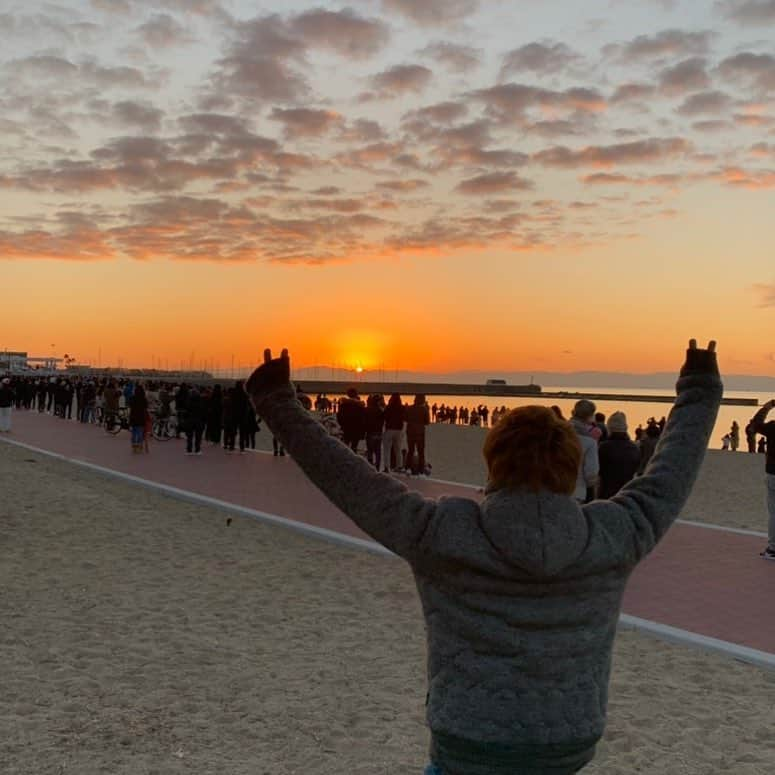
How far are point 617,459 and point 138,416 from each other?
14.2m

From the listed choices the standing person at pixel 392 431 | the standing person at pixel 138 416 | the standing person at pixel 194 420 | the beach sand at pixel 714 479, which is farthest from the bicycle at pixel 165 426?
the standing person at pixel 392 431

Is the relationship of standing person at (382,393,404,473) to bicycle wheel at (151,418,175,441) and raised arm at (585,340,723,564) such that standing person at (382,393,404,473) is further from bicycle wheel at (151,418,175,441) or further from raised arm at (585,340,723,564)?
raised arm at (585,340,723,564)

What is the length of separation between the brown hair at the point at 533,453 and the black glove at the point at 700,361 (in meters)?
0.48

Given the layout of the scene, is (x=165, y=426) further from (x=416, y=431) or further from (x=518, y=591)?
(x=518, y=591)

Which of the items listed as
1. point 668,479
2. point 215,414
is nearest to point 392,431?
point 215,414

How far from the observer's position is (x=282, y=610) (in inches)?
287

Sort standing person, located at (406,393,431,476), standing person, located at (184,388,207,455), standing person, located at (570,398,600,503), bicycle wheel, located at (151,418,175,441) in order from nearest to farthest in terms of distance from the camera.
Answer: standing person, located at (570,398,600,503), standing person, located at (406,393,431,476), standing person, located at (184,388,207,455), bicycle wheel, located at (151,418,175,441)

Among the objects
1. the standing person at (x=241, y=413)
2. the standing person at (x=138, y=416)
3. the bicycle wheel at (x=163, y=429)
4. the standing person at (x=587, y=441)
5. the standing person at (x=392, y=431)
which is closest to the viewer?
the standing person at (x=587, y=441)

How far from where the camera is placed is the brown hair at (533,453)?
6.18 ft

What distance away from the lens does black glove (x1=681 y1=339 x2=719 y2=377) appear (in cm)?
224

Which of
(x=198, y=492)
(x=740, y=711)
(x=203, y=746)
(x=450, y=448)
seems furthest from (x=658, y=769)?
(x=450, y=448)

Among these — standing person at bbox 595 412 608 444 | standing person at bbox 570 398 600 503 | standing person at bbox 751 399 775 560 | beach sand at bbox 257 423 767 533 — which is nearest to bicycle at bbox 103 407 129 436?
beach sand at bbox 257 423 767 533

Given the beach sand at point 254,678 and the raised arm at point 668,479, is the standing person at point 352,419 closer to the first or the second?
the beach sand at point 254,678

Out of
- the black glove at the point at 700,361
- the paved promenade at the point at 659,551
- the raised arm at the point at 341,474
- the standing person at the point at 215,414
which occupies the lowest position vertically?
the paved promenade at the point at 659,551
